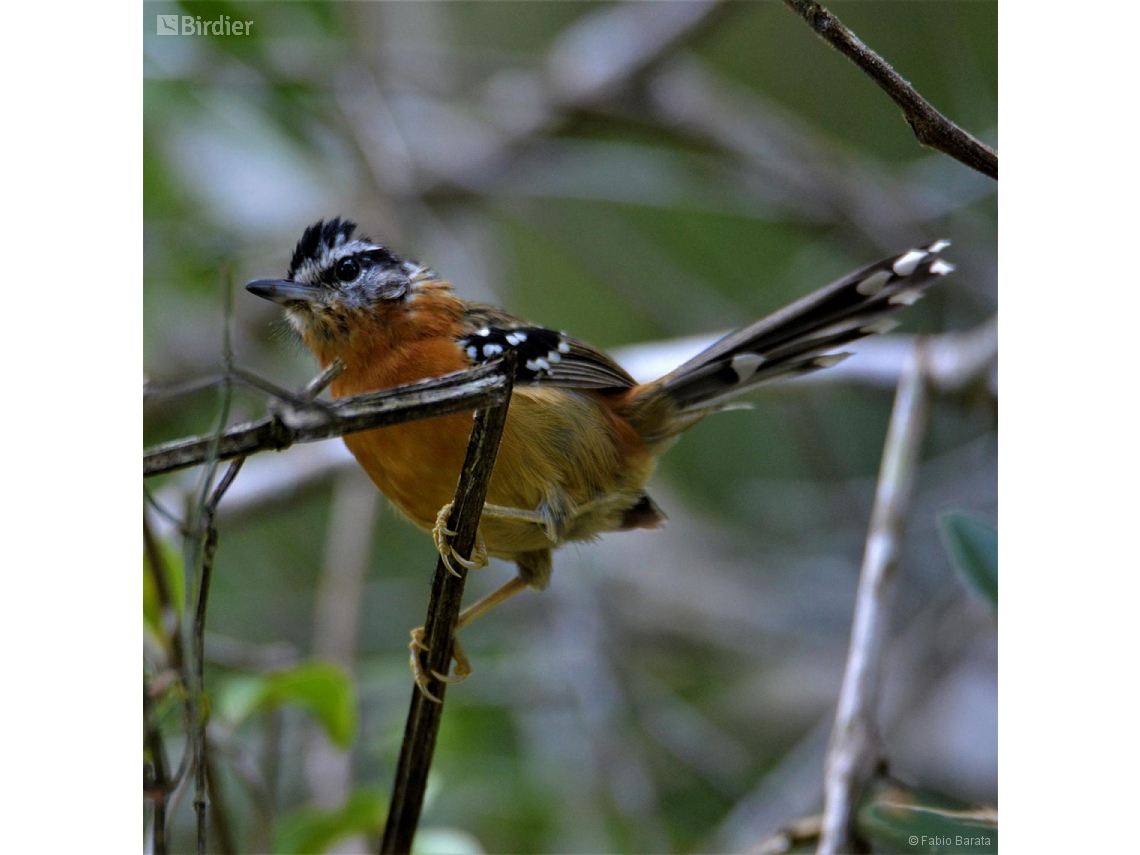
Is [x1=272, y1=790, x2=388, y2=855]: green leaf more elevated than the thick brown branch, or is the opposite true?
the thick brown branch

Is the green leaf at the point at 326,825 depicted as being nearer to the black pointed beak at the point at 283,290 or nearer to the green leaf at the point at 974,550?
the black pointed beak at the point at 283,290

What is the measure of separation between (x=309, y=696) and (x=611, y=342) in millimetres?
2923

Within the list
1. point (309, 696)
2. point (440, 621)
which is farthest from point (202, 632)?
point (309, 696)

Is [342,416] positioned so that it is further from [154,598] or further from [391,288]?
[391,288]

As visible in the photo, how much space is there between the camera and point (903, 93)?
1.65m

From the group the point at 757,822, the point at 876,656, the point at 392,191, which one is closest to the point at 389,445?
the point at 876,656

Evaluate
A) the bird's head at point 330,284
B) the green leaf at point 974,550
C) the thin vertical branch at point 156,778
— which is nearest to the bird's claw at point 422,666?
the thin vertical branch at point 156,778

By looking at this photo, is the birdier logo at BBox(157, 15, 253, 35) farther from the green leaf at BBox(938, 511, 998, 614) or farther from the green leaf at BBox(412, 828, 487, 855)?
the green leaf at BBox(938, 511, 998, 614)

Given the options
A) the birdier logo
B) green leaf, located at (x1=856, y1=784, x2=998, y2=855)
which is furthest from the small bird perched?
green leaf, located at (x1=856, y1=784, x2=998, y2=855)

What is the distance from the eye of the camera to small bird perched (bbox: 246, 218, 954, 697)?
236 cm

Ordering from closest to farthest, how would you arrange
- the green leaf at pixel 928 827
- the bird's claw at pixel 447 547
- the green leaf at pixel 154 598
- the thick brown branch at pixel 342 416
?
1. the thick brown branch at pixel 342 416
2. the bird's claw at pixel 447 547
3. the green leaf at pixel 928 827
4. the green leaf at pixel 154 598

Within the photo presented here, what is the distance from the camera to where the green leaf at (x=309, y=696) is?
97.0 inches

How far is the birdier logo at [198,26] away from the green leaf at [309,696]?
1.64 meters

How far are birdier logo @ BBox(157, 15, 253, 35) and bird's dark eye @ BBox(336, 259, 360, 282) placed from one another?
0.72 m
